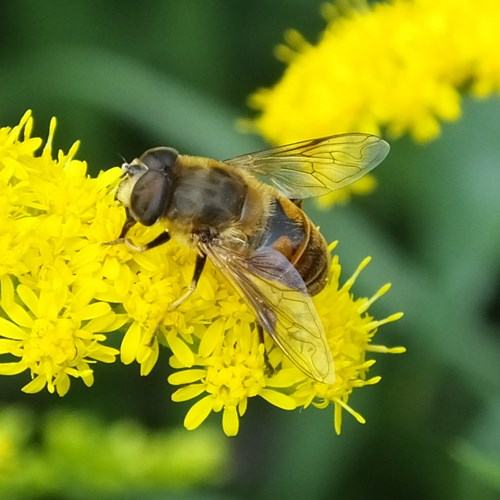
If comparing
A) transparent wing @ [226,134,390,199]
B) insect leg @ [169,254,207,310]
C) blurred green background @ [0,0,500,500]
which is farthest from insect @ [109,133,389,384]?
blurred green background @ [0,0,500,500]

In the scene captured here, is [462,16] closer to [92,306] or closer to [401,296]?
[401,296]

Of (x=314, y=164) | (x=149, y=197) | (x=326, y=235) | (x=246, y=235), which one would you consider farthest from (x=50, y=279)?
(x=326, y=235)

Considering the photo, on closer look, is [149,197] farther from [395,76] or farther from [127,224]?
[395,76]

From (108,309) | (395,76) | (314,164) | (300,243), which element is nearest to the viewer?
(108,309)

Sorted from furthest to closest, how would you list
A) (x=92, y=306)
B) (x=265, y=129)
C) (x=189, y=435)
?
(x=265, y=129) < (x=189, y=435) < (x=92, y=306)

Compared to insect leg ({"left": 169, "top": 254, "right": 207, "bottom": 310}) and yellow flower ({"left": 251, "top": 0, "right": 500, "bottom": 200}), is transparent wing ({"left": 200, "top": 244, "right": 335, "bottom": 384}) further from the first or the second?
yellow flower ({"left": 251, "top": 0, "right": 500, "bottom": 200})

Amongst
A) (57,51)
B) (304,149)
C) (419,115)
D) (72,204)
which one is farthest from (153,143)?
(72,204)
